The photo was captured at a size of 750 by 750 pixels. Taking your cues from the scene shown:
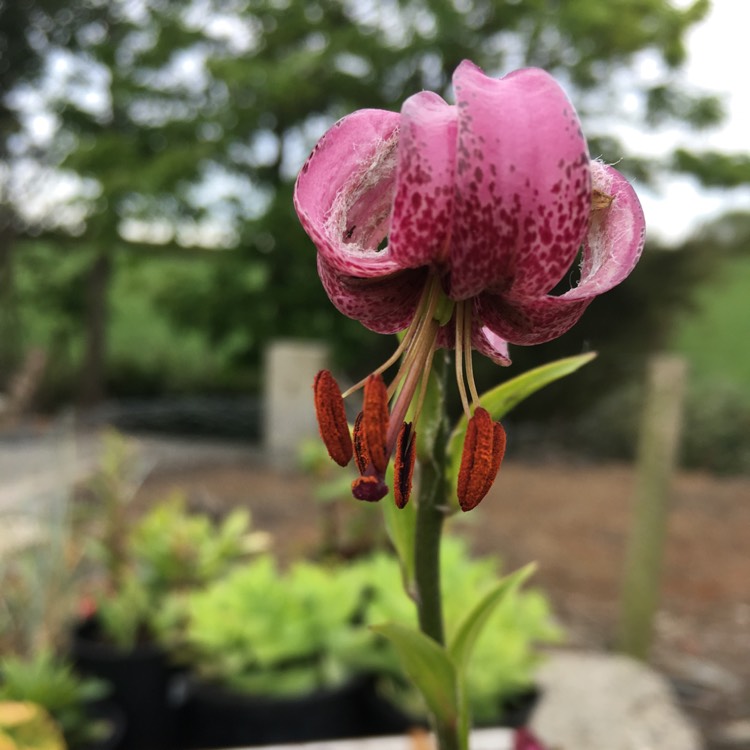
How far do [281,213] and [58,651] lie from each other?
15.8 ft

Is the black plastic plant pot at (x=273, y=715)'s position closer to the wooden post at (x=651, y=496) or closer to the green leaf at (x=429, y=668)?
the wooden post at (x=651, y=496)

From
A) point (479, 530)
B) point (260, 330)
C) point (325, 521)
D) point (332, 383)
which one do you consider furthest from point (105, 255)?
point (332, 383)

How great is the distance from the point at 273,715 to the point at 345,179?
121cm

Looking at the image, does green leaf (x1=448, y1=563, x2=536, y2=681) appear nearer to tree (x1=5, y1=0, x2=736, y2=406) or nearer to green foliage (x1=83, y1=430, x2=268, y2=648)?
green foliage (x1=83, y1=430, x2=268, y2=648)

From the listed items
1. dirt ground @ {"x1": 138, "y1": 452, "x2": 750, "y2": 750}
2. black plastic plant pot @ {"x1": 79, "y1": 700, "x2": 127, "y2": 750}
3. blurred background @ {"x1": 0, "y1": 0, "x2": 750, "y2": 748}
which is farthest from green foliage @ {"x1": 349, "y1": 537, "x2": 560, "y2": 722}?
blurred background @ {"x1": 0, "y1": 0, "x2": 750, "y2": 748}

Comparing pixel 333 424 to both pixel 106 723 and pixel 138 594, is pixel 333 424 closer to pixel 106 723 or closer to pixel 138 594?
pixel 106 723

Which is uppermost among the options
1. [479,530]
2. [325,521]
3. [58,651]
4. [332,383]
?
[332,383]

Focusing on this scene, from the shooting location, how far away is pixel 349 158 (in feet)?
1.17

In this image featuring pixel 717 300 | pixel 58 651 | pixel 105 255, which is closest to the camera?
pixel 58 651

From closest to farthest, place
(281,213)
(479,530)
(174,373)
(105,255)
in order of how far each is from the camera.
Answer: (479,530)
(281,213)
(105,255)
(174,373)

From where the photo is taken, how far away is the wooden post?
1813 mm

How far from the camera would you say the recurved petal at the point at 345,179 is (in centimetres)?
35

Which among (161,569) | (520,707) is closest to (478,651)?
(520,707)

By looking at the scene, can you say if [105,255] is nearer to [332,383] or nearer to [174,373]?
[174,373]
